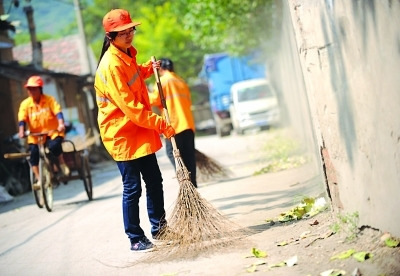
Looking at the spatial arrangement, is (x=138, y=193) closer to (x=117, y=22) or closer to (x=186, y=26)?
(x=117, y=22)

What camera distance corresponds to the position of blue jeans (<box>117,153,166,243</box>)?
5.78m

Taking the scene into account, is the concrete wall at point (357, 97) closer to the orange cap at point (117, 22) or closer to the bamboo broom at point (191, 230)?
the bamboo broom at point (191, 230)

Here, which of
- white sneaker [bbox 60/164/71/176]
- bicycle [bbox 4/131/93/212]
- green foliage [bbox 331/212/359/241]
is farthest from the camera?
white sneaker [bbox 60/164/71/176]

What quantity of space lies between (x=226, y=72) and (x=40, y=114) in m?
19.4

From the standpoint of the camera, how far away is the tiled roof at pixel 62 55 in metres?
32.5

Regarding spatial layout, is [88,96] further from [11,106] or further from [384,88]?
[384,88]

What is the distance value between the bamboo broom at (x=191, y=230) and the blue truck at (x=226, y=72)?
886 inches

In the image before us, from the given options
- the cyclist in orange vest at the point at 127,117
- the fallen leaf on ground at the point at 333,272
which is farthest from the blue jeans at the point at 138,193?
the fallen leaf on ground at the point at 333,272

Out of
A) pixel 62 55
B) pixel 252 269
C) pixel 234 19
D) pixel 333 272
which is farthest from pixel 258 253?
pixel 62 55

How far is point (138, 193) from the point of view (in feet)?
19.1

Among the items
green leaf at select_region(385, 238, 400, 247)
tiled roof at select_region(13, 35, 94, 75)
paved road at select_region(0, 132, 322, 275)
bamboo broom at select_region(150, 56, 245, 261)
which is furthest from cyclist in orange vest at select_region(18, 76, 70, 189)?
tiled roof at select_region(13, 35, 94, 75)

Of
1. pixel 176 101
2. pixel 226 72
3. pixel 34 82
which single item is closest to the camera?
pixel 176 101

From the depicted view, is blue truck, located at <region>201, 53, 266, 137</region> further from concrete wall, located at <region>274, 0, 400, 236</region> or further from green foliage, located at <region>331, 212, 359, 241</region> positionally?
green foliage, located at <region>331, 212, 359, 241</region>

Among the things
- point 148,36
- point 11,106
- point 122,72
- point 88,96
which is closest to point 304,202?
point 122,72
